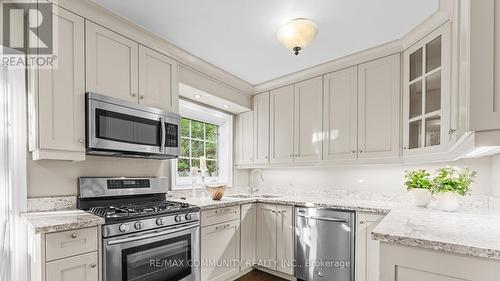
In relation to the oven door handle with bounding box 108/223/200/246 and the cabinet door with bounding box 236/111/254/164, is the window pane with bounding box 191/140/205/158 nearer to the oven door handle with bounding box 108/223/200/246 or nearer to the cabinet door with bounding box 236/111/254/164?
the cabinet door with bounding box 236/111/254/164

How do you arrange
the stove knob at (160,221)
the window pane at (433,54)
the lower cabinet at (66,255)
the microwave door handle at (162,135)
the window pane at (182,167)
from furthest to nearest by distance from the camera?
the window pane at (182,167)
the microwave door handle at (162,135)
the window pane at (433,54)
the stove knob at (160,221)
the lower cabinet at (66,255)

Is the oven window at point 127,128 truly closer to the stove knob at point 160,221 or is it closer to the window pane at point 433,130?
the stove knob at point 160,221

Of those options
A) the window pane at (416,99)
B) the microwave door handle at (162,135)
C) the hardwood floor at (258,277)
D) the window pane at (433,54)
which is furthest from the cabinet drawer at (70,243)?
the window pane at (433,54)

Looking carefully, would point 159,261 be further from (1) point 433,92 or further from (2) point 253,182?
(1) point 433,92

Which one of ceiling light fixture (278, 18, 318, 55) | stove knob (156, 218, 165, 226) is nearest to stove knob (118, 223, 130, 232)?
stove knob (156, 218, 165, 226)

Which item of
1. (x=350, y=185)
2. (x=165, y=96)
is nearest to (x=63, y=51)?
(x=165, y=96)

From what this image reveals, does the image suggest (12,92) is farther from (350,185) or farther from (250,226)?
(350,185)

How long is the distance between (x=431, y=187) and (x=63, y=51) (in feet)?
10.0

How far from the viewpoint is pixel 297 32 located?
1.96 meters

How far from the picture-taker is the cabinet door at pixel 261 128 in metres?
3.44

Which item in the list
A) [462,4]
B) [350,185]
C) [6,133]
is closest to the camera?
[462,4]

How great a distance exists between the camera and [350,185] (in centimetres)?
297

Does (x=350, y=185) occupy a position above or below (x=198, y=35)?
below

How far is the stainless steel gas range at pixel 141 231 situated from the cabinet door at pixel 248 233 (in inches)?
29.2
